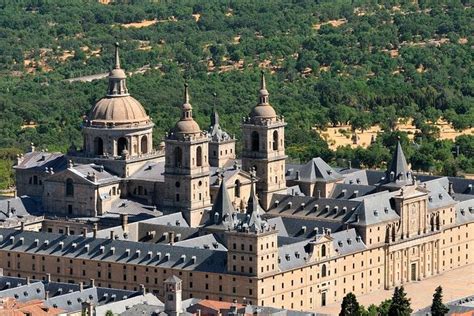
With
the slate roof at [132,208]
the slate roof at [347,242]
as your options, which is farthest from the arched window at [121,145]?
the slate roof at [347,242]

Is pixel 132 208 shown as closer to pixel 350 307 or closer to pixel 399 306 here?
pixel 350 307

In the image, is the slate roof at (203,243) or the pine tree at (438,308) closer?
the pine tree at (438,308)

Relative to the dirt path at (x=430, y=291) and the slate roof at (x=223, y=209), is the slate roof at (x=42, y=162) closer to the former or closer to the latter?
the slate roof at (x=223, y=209)

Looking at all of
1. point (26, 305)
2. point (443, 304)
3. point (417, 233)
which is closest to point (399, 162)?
point (417, 233)

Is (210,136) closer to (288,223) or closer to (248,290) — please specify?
(288,223)

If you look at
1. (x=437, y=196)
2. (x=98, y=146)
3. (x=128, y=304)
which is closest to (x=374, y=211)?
(x=437, y=196)

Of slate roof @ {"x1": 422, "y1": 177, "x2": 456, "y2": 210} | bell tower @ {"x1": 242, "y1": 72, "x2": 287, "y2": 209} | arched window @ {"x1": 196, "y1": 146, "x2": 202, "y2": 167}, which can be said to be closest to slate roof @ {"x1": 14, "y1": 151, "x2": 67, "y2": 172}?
arched window @ {"x1": 196, "y1": 146, "x2": 202, "y2": 167}
